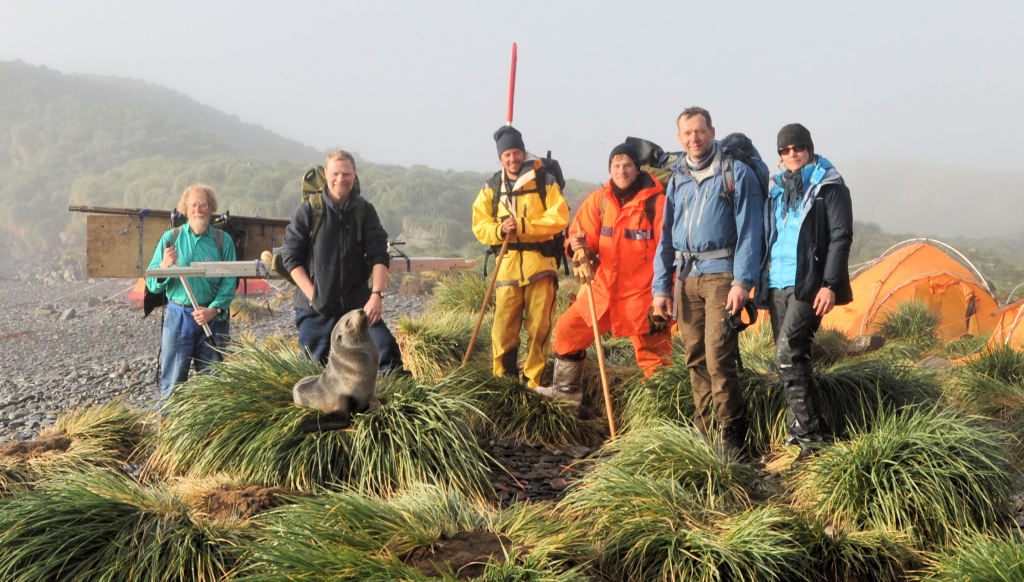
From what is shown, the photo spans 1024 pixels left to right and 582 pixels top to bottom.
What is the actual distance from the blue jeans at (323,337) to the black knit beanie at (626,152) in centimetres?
210

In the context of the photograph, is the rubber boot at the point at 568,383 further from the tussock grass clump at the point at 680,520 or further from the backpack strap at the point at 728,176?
the backpack strap at the point at 728,176

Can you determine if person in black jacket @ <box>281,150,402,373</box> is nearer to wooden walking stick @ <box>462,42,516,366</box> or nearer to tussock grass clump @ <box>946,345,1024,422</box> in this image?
wooden walking stick @ <box>462,42,516,366</box>

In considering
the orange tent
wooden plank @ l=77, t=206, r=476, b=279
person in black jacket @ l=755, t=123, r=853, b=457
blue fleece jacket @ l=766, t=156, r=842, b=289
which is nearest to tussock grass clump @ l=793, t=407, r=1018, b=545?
person in black jacket @ l=755, t=123, r=853, b=457

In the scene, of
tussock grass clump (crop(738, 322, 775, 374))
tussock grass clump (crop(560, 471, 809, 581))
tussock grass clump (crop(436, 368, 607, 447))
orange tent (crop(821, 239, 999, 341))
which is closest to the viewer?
tussock grass clump (crop(560, 471, 809, 581))

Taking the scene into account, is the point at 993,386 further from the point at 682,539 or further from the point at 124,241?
the point at 124,241

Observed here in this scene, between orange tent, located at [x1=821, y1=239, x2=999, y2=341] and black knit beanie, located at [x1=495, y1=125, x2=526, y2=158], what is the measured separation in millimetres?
6213

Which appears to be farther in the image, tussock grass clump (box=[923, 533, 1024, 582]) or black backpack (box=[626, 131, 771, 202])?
black backpack (box=[626, 131, 771, 202])

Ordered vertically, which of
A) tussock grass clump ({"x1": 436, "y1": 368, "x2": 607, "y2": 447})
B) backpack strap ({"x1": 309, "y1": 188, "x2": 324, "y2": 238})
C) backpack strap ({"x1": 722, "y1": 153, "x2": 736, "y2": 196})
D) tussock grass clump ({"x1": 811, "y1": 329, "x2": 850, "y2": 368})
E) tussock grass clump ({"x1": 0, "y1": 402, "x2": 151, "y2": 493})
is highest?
backpack strap ({"x1": 722, "y1": 153, "x2": 736, "y2": 196})

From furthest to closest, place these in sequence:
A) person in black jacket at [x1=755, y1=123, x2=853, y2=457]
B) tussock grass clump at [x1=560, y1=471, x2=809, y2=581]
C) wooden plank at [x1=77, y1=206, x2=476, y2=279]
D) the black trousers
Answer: wooden plank at [x1=77, y1=206, x2=476, y2=279] → the black trousers → person in black jacket at [x1=755, y1=123, x2=853, y2=457] → tussock grass clump at [x1=560, y1=471, x2=809, y2=581]

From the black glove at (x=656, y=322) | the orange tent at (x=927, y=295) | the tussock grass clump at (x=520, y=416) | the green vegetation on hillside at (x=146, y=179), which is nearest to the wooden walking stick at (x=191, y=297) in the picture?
the tussock grass clump at (x=520, y=416)

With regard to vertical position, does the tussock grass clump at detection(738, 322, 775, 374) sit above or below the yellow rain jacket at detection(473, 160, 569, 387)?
below

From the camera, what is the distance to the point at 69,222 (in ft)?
176

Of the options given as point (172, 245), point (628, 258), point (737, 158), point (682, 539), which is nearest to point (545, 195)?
point (628, 258)

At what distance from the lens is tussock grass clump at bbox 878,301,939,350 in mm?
9984
